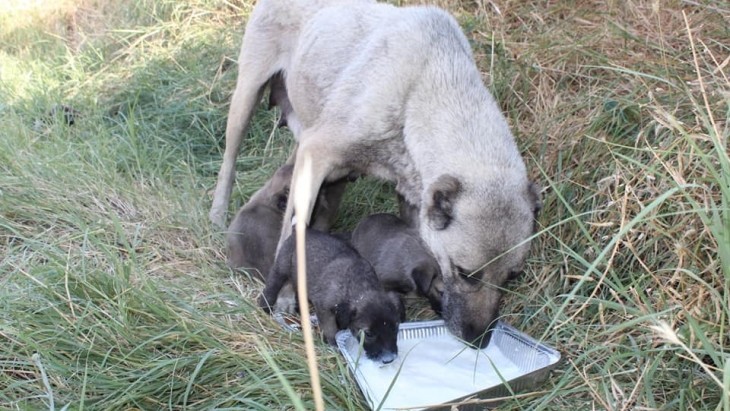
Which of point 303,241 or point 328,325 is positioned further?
point 328,325

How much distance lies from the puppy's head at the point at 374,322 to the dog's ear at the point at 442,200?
0.46 metres

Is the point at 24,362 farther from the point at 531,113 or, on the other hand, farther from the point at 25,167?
the point at 531,113

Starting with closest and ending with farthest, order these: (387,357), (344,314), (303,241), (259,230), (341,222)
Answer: (303,241), (387,357), (344,314), (259,230), (341,222)

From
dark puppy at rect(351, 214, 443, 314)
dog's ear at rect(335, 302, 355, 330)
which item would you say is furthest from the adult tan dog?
dog's ear at rect(335, 302, 355, 330)

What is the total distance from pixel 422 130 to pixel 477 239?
2.42 ft

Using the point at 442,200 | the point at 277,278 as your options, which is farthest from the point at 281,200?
the point at 442,200

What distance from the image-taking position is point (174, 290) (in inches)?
146

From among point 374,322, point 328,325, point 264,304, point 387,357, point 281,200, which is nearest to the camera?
point 387,357

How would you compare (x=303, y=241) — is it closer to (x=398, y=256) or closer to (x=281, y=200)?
(x=398, y=256)

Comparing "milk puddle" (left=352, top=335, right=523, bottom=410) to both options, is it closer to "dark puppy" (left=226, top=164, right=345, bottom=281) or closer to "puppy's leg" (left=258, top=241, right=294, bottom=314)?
"puppy's leg" (left=258, top=241, right=294, bottom=314)

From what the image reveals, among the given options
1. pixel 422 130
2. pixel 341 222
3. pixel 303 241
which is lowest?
pixel 341 222

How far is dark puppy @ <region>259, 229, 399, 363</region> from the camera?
11.2 ft

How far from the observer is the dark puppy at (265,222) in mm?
4406

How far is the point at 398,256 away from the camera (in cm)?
403
